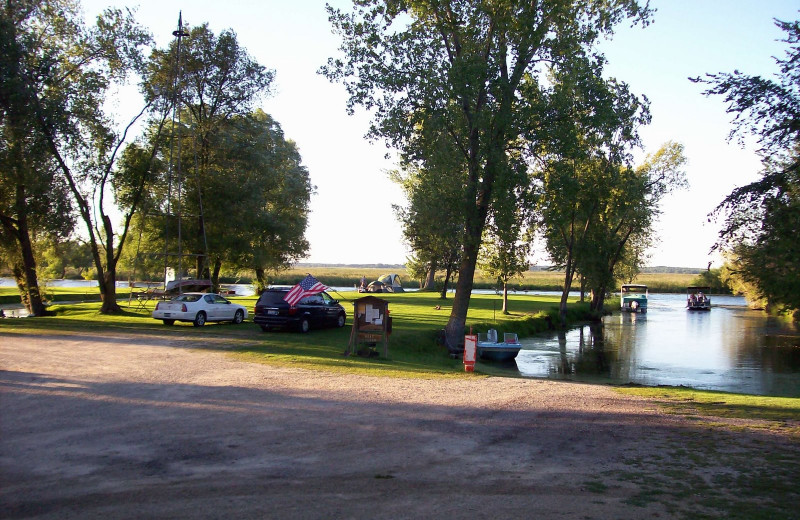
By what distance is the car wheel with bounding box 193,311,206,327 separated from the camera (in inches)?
1014

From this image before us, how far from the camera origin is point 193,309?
84.4 ft

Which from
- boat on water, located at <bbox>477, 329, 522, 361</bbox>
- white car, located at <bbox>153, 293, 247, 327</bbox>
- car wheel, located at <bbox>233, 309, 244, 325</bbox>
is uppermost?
white car, located at <bbox>153, 293, 247, 327</bbox>

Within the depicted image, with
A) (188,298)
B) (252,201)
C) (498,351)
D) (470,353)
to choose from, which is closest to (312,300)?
(188,298)

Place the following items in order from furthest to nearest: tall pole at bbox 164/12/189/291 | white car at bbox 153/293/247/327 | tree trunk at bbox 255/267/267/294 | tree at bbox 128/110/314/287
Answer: tree trunk at bbox 255/267/267/294
tree at bbox 128/110/314/287
tall pole at bbox 164/12/189/291
white car at bbox 153/293/247/327

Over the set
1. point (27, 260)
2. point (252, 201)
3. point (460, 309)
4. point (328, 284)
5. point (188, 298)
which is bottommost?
point (328, 284)

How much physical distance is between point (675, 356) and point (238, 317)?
21504 mm

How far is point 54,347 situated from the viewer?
18.3m

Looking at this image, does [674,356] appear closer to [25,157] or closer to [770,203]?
[770,203]

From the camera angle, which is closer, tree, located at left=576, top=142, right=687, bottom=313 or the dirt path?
the dirt path

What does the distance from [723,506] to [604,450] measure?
86.8 inches

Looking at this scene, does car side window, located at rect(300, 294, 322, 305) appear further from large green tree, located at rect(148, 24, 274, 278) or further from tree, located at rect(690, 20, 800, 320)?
tree, located at rect(690, 20, 800, 320)

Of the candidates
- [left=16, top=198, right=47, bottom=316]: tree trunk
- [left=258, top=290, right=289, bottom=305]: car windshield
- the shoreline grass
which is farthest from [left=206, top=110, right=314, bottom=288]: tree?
[left=258, top=290, right=289, bottom=305]: car windshield

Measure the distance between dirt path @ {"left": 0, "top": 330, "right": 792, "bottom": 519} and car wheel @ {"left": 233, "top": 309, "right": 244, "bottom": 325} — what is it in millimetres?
13782

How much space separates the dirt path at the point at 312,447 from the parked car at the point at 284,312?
1012cm
